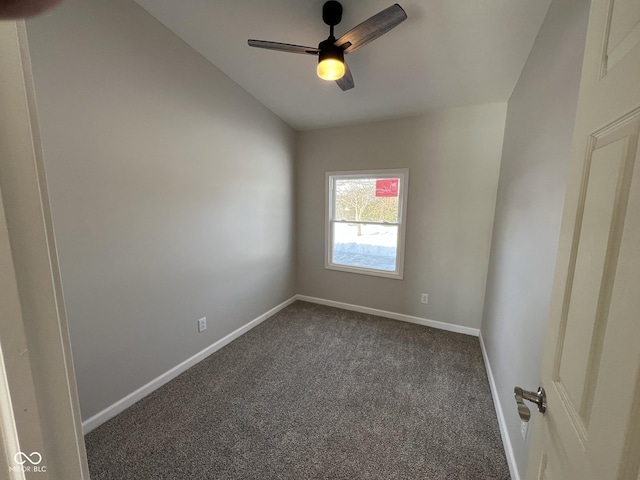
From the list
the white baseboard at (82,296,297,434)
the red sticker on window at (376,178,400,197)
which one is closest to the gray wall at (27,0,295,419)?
the white baseboard at (82,296,297,434)

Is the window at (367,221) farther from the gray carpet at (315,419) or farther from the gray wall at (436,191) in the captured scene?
the gray carpet at (315,419)

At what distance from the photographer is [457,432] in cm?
171

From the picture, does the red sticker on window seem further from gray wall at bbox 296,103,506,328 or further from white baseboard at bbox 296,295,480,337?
white baseboard at bbox 296,295,480,337

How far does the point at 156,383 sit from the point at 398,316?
8.61ft

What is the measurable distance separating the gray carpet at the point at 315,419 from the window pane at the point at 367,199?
155 cm

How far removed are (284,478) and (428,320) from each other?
7.64 ft

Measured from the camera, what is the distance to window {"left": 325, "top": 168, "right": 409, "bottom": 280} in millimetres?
3197

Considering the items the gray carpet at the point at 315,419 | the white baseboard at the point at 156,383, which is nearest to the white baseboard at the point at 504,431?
the gray carpet at the point at 315,419

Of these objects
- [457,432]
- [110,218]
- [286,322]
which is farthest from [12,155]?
[286,322]

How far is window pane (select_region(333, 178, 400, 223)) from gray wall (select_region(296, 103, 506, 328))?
0.63 ft

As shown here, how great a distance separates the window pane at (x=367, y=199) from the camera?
3223mm

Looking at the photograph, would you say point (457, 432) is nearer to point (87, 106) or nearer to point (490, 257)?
point (490, 257)

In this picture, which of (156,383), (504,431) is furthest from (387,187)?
(156,383)

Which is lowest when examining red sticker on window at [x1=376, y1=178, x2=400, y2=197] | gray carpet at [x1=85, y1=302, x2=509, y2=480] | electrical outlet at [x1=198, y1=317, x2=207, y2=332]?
gray carpet at [x1=85, y1=302, x2=509, y2=480]
